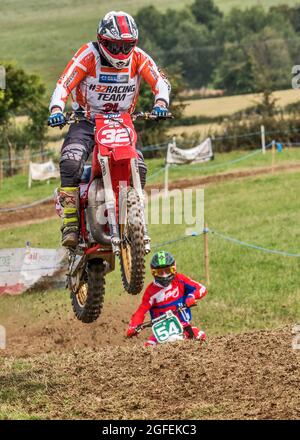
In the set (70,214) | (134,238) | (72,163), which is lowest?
(134,238)

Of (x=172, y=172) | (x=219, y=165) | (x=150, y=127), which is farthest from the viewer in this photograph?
(x=150, y=127)

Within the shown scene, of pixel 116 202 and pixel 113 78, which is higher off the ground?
pixel 113 78

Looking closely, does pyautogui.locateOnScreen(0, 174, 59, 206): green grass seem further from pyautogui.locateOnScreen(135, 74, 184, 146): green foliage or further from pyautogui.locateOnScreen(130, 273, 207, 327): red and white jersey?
pyautogui.locateOnScreen(130, 273, 207, 327): red and white jersey

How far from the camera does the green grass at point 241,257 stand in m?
17.0

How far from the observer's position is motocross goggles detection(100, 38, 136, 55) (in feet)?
30.2

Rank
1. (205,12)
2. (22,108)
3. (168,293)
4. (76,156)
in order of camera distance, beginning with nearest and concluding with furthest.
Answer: (76,156) → (168,293) → (22,108) → (205,12)

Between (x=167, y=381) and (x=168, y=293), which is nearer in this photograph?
(x=167, y=381)

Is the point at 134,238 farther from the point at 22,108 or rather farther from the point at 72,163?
the point at 22,108

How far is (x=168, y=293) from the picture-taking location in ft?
41.9

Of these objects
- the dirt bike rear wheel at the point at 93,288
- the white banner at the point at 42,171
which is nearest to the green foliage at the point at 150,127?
the white banner at the point at 42,171

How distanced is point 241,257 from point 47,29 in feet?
251

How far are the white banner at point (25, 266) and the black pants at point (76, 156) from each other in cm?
774

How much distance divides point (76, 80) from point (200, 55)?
8920 centimetres

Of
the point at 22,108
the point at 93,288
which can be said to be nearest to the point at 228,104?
the point at 22,108
